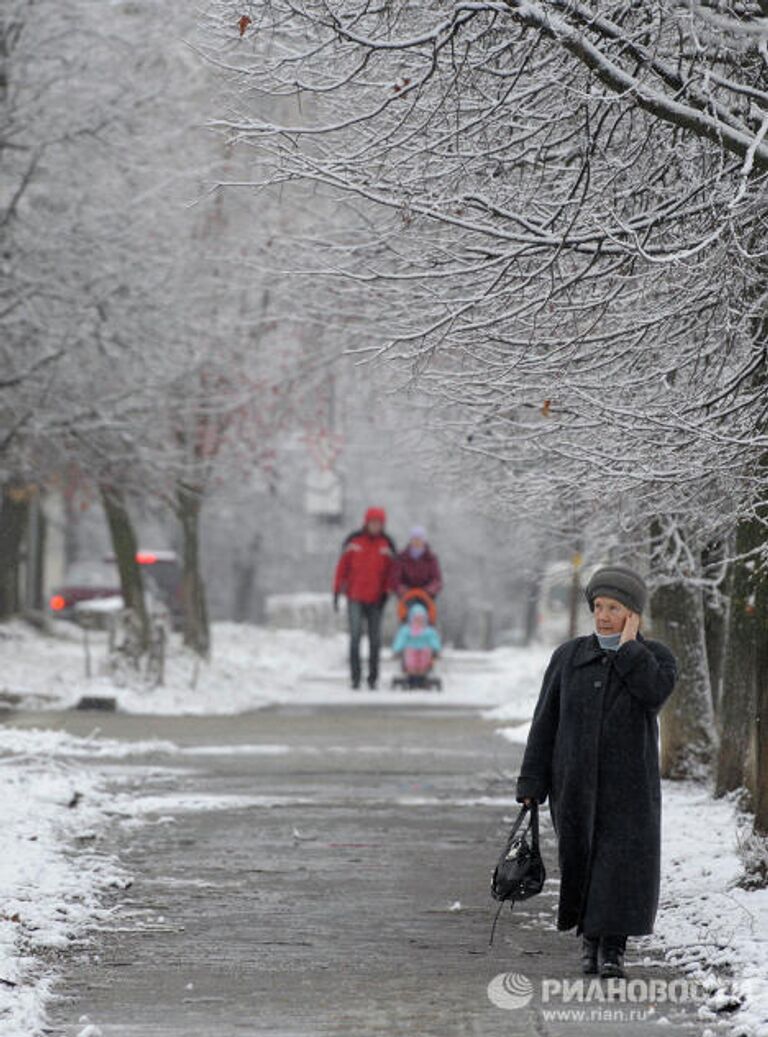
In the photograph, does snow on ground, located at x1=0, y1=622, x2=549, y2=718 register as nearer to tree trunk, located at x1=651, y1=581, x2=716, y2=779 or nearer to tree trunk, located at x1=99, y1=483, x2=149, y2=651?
tree trunk, located at x1=99, y1=483, x2=149, y2=651

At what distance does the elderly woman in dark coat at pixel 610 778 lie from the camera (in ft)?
26.3

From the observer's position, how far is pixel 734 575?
37.7 feet

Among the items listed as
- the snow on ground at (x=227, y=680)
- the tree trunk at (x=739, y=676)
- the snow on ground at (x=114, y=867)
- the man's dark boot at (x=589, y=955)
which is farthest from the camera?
the snow on ground at (x=227, y=680)

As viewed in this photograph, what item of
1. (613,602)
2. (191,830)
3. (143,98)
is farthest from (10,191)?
(613,602)

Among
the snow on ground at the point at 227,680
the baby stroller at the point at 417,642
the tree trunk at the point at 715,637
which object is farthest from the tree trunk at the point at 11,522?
the tree trunk at the point at 715,637

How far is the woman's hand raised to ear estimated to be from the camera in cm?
822

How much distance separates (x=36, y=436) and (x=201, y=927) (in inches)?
572

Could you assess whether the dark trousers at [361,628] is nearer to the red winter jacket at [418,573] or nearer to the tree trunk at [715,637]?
the red winter jacket at [418,573]

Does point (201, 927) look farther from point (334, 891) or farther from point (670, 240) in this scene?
point (670, 240)

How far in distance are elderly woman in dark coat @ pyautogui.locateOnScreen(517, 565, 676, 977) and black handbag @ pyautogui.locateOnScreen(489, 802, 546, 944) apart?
115mm

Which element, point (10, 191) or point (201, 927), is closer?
point (201, 927)

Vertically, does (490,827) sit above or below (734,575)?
below

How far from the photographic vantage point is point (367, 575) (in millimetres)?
24672

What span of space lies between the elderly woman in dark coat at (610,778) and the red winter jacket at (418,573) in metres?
17.0
